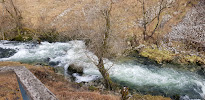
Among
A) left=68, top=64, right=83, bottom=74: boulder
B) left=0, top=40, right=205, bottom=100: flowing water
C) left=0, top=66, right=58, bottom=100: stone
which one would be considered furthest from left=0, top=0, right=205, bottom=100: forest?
left=0, top=66, right=58, bottom=100: stone

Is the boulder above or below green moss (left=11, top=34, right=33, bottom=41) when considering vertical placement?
below

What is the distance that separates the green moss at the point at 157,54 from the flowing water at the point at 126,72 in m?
2.13

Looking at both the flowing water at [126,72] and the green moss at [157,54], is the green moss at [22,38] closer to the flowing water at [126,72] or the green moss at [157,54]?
the flowing water at [126,72]

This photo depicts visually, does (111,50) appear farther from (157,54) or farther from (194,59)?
(194,59)

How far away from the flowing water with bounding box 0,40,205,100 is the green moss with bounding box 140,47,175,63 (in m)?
2.13

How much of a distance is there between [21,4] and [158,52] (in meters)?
38.1

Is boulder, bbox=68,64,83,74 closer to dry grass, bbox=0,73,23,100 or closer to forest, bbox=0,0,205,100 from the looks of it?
forest, bbox=0,0,205,100

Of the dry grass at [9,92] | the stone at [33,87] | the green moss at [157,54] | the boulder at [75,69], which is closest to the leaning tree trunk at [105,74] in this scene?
the boulder at [75,69]

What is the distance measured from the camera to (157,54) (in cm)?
1956

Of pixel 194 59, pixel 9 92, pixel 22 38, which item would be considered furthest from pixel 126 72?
pixel 22 38

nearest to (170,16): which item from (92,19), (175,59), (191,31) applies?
(191,31)

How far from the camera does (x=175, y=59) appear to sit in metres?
18.3

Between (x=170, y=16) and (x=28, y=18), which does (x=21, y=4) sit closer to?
(x=28, y=18)

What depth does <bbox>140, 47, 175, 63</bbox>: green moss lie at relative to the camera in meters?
18.5
